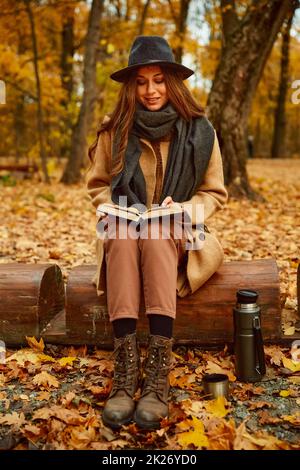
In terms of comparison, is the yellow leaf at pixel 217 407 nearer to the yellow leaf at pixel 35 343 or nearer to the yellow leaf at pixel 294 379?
the yellow leaf at pixel 294 379

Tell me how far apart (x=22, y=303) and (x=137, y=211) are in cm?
103

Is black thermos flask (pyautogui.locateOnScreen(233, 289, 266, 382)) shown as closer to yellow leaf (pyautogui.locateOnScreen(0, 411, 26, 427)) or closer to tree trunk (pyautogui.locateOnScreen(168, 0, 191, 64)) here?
yellow leaf (pyautogui.locateOnScreen(0, 411, 26, 427))

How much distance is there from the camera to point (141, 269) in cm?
281

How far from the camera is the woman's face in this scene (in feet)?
10.2

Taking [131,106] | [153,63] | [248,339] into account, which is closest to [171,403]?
[248,339]

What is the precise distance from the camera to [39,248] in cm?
548

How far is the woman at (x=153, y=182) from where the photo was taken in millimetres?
2709

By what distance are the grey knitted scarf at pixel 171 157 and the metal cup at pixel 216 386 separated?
3.56ft

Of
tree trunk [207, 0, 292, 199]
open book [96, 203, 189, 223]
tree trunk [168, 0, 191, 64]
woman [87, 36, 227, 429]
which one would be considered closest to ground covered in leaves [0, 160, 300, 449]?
woman [87, 36, 227, 429]

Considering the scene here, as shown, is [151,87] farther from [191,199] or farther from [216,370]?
[216,370]

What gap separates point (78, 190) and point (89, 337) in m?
7.66

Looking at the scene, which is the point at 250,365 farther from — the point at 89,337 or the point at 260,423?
the point at 89,337

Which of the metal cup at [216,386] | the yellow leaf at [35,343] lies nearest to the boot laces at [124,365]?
the metal cup at [216,386]

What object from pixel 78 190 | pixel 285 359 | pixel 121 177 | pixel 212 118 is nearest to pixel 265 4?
pixel 212 118
